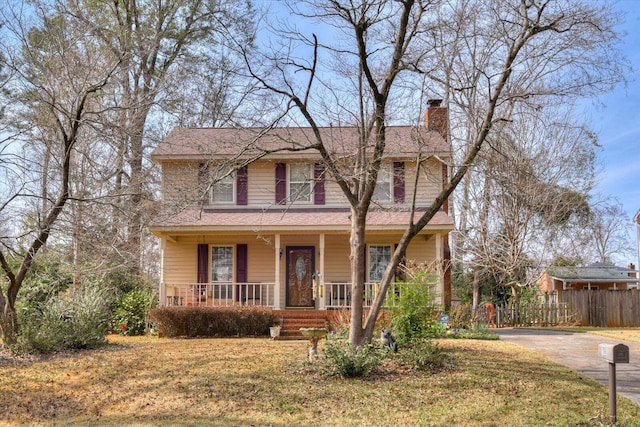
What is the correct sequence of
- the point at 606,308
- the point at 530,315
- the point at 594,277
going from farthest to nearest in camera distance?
the point at 594,277 < the point at 606,308 < the point at 530,315

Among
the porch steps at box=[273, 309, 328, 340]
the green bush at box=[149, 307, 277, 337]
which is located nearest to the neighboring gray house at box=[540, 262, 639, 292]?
the porch steps at box=[273, 309, 328, 340]

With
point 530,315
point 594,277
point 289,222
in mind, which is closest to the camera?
point 289,222

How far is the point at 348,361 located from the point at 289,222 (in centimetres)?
814

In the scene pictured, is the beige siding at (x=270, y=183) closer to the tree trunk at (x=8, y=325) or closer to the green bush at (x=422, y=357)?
the tree trunk at (x=8, y=325)

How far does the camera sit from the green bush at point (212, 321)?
623 inches

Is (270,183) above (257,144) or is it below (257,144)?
below

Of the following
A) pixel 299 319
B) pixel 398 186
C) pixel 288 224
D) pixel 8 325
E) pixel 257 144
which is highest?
pixel 257 144

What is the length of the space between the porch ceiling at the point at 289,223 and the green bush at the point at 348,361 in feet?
23.3

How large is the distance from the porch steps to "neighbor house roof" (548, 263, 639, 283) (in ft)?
50.1

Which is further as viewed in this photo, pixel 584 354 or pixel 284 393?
pixel 584 354

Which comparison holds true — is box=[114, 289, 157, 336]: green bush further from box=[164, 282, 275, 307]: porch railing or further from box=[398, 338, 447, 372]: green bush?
box=[398, 338, 447, 372]: green bush

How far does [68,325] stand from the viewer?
1277cm

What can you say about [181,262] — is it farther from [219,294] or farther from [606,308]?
[606,308]

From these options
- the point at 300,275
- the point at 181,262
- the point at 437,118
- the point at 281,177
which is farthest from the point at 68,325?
the point at 437,118
